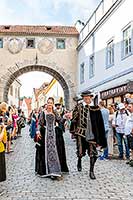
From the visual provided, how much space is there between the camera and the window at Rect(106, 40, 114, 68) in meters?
19.8

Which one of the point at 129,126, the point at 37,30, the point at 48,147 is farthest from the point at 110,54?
the point at 48,147

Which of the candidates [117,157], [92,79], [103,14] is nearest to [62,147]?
[117,157]

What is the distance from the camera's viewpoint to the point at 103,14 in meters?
21.8

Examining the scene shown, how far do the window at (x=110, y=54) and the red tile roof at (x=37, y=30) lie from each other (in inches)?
448

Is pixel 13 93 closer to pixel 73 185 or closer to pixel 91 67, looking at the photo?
pixel 91 67

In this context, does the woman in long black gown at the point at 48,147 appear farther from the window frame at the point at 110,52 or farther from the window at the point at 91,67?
the window at the point at 91,67

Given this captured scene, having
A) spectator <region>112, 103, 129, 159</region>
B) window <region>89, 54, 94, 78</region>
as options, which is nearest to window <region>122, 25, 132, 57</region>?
spectator <region>112, 103, 129, 159</region>

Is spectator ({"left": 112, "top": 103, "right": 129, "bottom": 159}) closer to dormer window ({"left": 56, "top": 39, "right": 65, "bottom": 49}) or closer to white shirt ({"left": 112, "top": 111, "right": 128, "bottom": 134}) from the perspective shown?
white shirt ({"left": 112, "top": 111, "right": 128, "bottom": 134})

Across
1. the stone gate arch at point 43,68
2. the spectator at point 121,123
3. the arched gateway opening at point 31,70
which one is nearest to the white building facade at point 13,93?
the arched gateway opening at point 31,70

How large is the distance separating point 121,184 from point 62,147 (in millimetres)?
1565

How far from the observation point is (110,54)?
2039cm

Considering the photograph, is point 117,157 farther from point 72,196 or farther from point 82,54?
point 82,54

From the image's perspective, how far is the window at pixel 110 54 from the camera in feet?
65.1

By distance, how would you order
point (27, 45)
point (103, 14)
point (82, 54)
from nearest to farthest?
point (103, 14) → point (82, 54) → point (27, 45)
